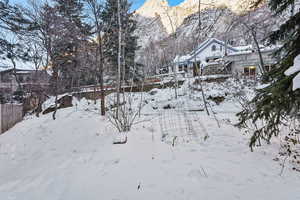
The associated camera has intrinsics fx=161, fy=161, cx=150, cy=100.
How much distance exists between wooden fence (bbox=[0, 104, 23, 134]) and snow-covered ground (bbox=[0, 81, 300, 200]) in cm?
315

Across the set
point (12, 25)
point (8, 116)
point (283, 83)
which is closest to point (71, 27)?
point (12, 25)

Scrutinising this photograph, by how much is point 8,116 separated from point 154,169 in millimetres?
8059

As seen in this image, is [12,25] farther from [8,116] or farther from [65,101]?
[65,101]

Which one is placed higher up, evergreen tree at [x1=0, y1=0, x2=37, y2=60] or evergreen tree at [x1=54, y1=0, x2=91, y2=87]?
evergreen tree at [x1=54, y1=0, x2=91, y2=87]

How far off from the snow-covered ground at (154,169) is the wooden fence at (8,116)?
3.15 m

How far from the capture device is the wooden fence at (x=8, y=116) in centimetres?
669

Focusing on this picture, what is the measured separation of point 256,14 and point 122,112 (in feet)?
21.7

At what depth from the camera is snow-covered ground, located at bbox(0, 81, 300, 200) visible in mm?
1930

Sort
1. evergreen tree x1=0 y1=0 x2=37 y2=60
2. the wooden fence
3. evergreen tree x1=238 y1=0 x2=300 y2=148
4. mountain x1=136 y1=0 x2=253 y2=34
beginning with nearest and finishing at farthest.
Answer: evergreen tree x1=238 y1=0 x2=300 y2=148 → evergreen tree x1=0 y1=0 x2=37 y2=60 → mountain x1=136 y1=0 x2=253 y2=34 → the wooden fence

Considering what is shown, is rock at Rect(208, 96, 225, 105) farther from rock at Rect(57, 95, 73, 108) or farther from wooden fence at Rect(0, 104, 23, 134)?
wooden fence at Rect(0, 104, 23, 134)

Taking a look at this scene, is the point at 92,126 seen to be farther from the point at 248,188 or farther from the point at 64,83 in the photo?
the point at 64,83

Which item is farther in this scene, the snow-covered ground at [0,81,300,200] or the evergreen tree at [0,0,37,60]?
the evergreen tree at [0,0,37,60]

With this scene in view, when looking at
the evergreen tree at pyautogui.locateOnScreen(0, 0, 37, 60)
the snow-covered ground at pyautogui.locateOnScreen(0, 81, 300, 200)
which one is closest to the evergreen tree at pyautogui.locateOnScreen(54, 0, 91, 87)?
the evergreen tree at pyautogui.locateOnScreen(0, 0, 37, 60)

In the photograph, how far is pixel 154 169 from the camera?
7.84 feet
